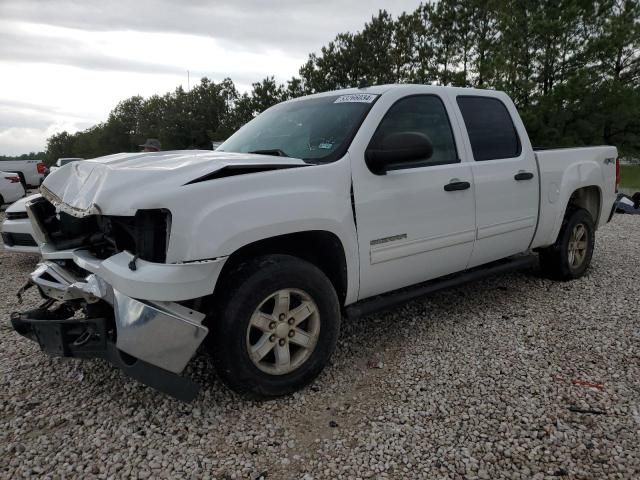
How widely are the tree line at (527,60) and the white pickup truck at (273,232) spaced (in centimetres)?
2020

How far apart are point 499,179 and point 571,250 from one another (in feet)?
5.53

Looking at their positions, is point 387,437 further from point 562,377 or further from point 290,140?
point 290,140

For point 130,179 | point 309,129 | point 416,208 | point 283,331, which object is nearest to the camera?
point 130,179

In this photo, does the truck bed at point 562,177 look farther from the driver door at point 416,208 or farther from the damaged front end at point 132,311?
the damaged front end at point 132,311

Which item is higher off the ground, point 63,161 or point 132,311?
point 63,161

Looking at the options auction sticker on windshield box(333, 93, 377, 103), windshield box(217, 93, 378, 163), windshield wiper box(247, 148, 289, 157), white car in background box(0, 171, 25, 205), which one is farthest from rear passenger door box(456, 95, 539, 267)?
white car in background box(0, 171, 25, 205)

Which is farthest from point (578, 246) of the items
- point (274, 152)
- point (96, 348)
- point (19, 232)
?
point (19, 232)

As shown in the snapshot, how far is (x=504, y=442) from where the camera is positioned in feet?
7.82

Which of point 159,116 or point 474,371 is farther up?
point 159,116

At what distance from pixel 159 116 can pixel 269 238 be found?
64991mm

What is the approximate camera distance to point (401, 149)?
2.86 meters

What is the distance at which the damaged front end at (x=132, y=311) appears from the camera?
7.49ft

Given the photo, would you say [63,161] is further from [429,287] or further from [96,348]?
[429,287]

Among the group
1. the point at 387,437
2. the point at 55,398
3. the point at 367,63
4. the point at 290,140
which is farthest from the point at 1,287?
the point at 367,63
